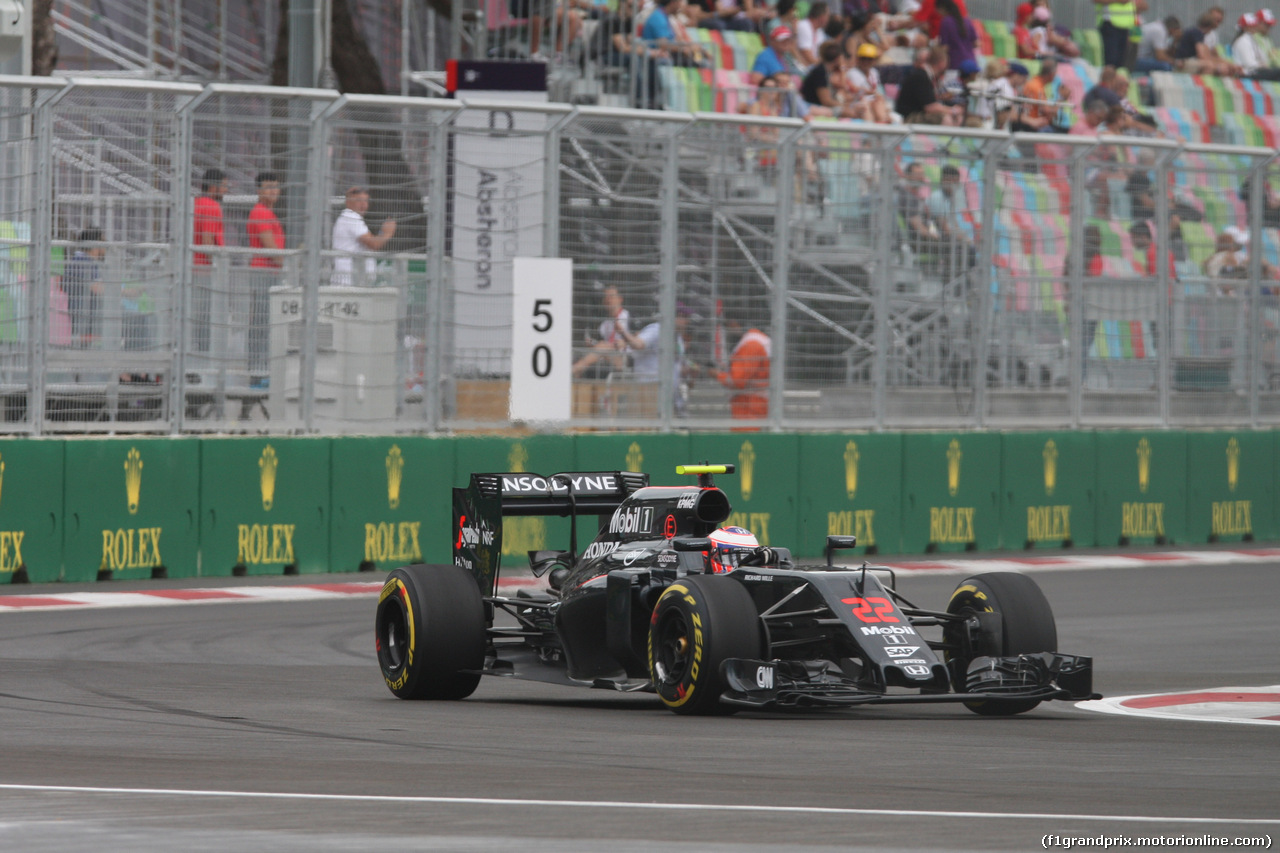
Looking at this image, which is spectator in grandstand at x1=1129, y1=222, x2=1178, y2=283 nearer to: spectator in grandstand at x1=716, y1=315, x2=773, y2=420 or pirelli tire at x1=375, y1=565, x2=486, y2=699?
spectator in grandstand at x1=716, y1=315, x2=773, y2=420

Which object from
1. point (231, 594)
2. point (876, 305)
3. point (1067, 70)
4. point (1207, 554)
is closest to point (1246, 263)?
point (1207, 554)

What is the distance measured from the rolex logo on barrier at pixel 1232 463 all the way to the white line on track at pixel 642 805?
607 inches

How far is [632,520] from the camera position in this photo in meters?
10.1

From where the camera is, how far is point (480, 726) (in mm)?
8773

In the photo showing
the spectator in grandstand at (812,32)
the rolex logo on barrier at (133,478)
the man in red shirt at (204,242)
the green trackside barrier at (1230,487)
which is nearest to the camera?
the rolex logo on barrier at (133,478)

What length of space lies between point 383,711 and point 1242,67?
24954 millimetres

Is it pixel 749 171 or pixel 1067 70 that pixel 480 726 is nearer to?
pixel 749 171

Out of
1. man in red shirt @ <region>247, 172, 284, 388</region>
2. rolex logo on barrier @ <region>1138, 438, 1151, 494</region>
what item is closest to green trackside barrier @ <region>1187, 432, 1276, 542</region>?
rolex logo on barrier @ <region>1138, 438, 1151, 494</region>

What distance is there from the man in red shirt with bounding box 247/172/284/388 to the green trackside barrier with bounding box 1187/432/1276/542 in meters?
9.69

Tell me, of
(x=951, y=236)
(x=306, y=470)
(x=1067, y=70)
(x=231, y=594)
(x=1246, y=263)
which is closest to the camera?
(x=231, y=594)

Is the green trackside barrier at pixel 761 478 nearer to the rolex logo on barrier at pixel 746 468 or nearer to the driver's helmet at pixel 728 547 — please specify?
the rolex logo on barrier at pixel 746 468

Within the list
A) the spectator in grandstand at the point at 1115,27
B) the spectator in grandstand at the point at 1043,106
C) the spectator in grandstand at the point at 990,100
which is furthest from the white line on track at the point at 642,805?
the spectator in grandstand at the point at 1115,27

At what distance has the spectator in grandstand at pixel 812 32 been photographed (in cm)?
2552

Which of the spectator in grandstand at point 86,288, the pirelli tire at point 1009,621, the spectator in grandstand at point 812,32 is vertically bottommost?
the pirelli tire at point 1009,621
